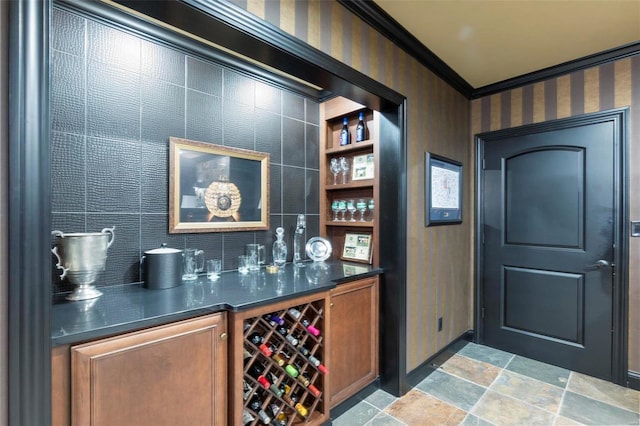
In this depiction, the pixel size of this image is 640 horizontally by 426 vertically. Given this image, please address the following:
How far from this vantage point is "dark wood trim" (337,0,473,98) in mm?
1818

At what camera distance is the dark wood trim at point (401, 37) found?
1818mm

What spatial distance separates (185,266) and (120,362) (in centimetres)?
79

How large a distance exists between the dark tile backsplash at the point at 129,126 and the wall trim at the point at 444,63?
94 cm

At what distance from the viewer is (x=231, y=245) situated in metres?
2.17

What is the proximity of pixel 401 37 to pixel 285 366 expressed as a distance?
226 centimetres

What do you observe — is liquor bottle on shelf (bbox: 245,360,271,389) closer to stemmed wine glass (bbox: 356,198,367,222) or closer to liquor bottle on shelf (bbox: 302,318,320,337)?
liquor bottle on shelf (bbox: 302,318,320,337)

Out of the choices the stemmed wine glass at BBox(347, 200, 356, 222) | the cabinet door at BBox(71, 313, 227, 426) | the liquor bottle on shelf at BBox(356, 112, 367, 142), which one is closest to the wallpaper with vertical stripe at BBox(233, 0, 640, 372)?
the liquor bottle on shelf at BBox(356, 112, 367, 142)

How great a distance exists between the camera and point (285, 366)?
1649 mm

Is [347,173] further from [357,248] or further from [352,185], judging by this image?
[357,248]

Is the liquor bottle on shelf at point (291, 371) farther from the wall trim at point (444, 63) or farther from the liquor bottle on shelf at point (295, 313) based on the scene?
the wall trim at point (444, 63)

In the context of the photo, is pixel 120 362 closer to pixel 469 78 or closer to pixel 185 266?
pixel 185 266

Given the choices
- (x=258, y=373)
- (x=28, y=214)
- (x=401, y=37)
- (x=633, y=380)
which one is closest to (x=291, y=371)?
(x=258, y=373)

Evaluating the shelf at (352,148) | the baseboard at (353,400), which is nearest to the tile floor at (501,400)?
the baseboard at (353,400)

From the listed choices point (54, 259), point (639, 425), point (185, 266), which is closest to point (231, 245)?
point (185, 266)
